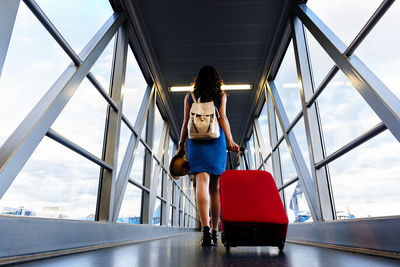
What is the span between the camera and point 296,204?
3.21m

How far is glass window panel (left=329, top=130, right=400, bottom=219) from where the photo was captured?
137 centimetres

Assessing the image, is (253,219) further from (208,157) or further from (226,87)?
(226,87)

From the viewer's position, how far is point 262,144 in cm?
541

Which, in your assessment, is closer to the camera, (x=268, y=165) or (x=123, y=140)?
(x=123, y=140)

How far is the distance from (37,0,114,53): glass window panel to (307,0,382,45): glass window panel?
6.45ft

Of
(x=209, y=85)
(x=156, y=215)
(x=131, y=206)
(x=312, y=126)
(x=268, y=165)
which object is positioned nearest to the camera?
(x=209, y=85)

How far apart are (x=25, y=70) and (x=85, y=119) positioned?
0.73 meters

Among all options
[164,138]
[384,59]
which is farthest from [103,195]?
[164,138]

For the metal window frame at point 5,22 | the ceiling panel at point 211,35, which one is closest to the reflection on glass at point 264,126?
the ceiling panel at point 211,35

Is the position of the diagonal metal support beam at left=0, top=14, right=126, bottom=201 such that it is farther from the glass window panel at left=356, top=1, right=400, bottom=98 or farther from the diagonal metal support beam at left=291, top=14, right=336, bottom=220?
the diagonal metal support beam at left=291, top=14, right=336, bottom=220

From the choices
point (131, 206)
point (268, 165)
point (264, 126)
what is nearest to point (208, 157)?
point (131, 206)

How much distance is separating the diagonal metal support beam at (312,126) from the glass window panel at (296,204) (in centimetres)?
50

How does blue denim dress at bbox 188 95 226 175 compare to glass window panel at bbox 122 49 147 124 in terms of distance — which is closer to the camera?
blue denim dress at bbox 188 95 226 175

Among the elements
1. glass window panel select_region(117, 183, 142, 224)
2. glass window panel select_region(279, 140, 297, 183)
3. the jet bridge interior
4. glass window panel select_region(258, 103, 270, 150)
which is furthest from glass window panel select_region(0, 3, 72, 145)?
glass window panel select_region(258, 103, 270, 150)
